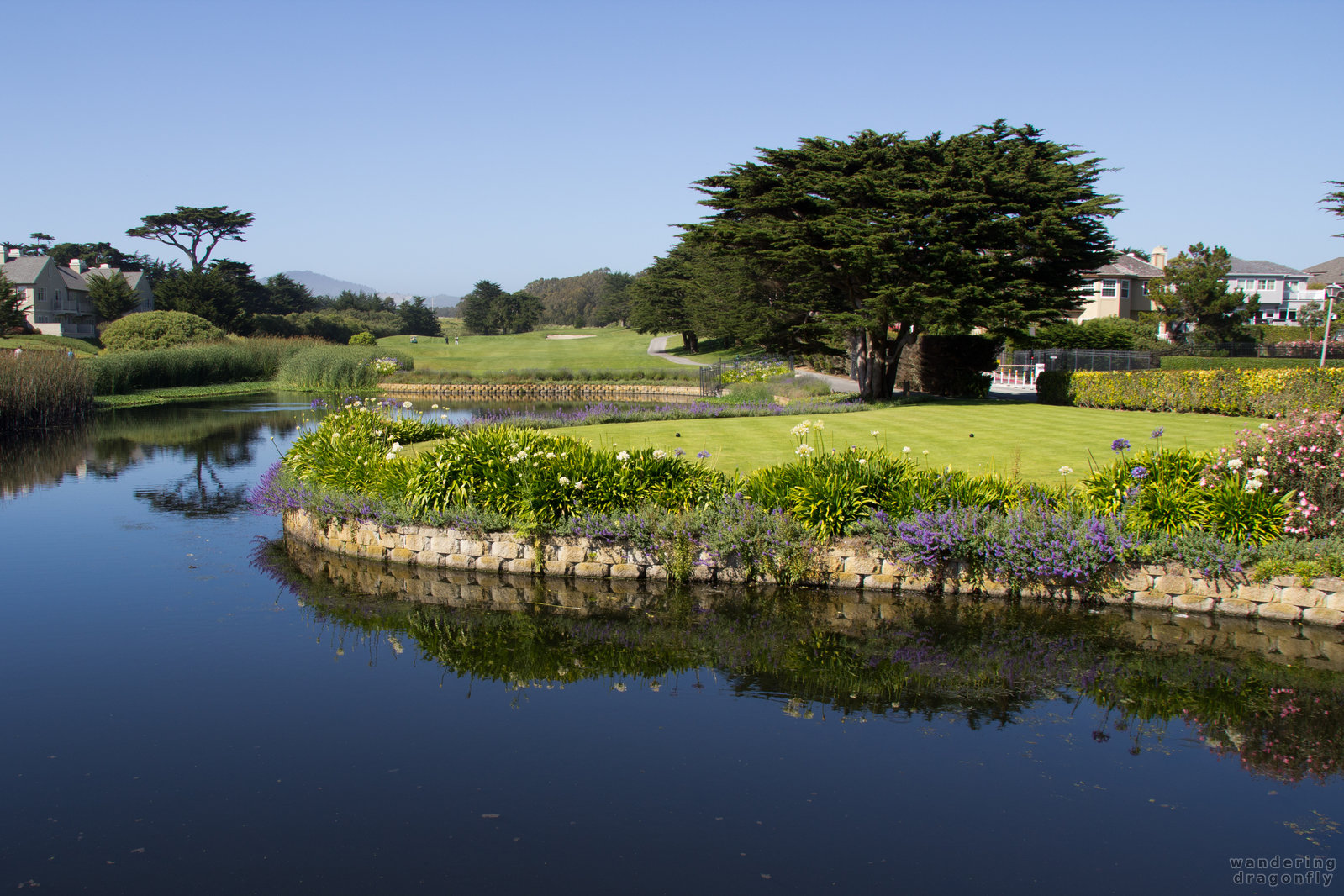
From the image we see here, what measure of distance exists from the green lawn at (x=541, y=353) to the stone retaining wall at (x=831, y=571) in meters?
34.9

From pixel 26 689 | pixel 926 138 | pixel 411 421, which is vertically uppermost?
pixel 926 138

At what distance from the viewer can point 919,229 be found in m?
23.4

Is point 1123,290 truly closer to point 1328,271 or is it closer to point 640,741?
point 1328,271

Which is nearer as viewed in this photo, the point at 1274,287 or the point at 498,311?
the point at 1274,287

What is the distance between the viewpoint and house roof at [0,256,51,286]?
208 feet

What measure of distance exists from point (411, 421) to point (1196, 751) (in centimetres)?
1291

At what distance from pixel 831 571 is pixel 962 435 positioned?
880cm

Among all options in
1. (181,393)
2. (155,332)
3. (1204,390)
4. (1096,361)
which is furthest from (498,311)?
(1204,390)

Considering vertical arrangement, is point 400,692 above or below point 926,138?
below

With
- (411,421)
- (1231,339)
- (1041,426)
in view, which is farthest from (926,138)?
(1231,339)

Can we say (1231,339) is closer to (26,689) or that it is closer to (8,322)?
(26,689)

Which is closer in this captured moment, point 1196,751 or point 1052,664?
point 1196,751

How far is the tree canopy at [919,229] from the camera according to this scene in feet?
76.6

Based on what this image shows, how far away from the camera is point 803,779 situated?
18.3ft
